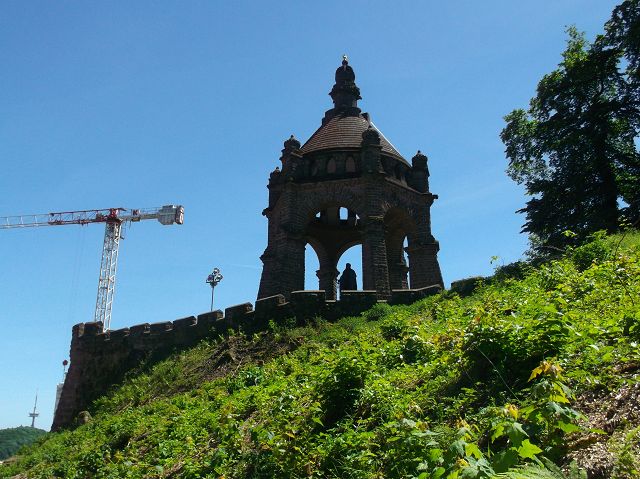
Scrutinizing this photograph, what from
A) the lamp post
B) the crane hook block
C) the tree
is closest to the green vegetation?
the crane hook block

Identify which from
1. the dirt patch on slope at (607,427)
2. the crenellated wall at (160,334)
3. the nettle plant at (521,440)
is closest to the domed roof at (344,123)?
the crenellated wall at (160,334)

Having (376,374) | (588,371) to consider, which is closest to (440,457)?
(588,371)

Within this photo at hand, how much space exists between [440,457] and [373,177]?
666 inches

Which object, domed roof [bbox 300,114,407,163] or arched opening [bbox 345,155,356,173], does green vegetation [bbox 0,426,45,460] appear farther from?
arched opening [bbox 345,155,356,173]

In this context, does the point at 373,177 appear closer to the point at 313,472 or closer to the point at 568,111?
the point at 568,111

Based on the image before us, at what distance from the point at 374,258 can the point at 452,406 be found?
1396 cm

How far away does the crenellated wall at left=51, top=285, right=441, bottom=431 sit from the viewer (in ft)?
54.3

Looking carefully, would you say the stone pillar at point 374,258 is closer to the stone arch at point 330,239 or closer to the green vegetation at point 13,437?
the stone arch at point 330,239

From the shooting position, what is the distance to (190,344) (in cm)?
1758

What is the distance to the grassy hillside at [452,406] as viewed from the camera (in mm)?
4109

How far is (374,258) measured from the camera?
1967 cm

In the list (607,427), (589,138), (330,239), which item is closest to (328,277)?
(330,239)

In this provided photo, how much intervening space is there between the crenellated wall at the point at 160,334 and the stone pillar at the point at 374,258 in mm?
2679

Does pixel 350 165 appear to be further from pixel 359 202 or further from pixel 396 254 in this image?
pixel 396 254
